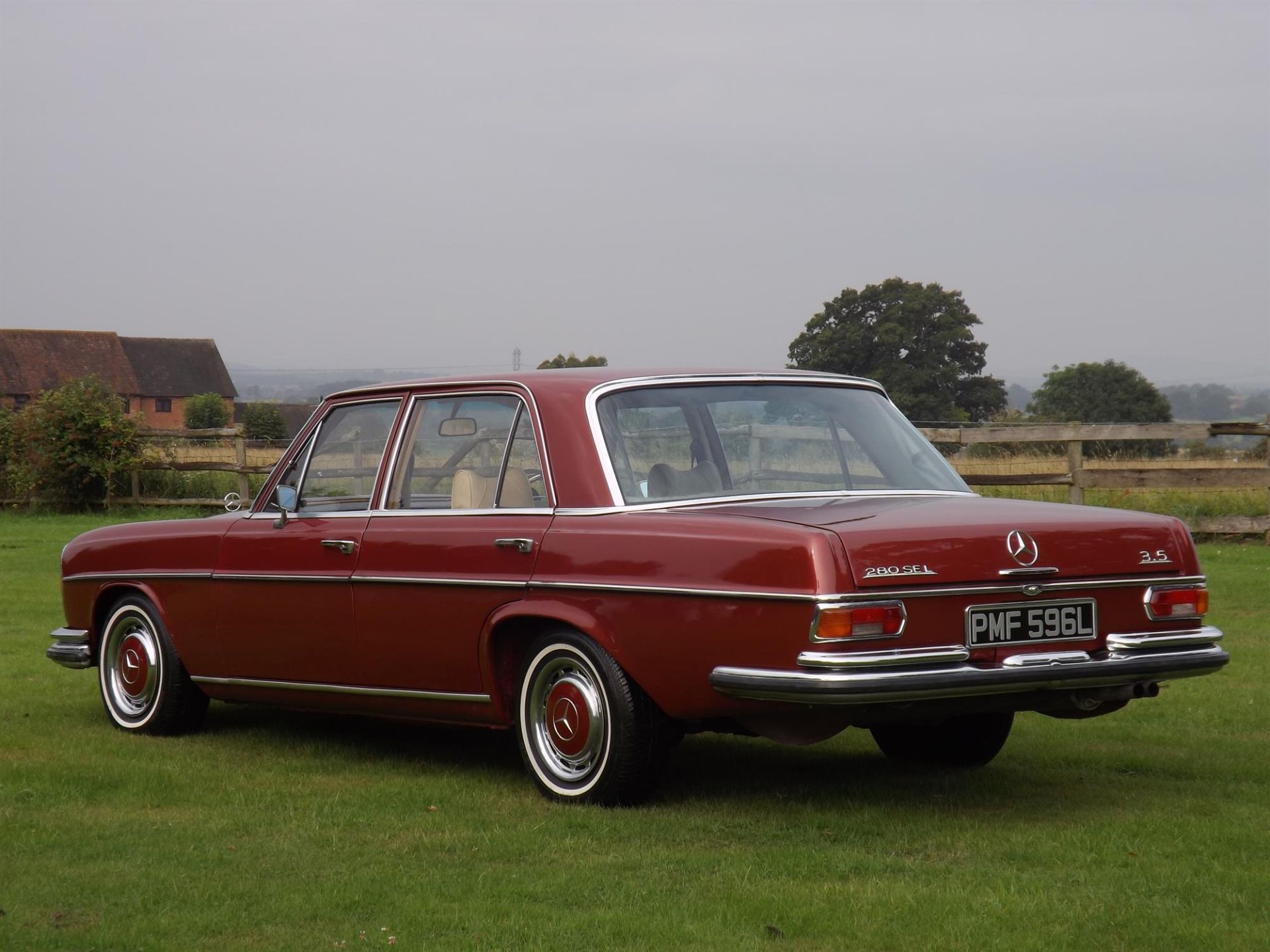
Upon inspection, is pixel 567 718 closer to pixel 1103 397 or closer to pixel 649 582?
pixel 649 582

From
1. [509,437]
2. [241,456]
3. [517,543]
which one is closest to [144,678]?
[509,437]

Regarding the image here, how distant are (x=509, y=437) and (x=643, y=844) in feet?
6.15

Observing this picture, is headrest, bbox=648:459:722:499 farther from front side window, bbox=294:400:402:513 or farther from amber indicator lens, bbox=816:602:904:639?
front side window, bbox=294:400:402:513

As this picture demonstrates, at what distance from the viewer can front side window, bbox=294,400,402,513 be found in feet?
23.9

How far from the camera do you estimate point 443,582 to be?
6594 millimetres

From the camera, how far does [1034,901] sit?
4.71 m

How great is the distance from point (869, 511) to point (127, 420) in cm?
2340

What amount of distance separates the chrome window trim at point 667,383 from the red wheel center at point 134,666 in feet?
9.59

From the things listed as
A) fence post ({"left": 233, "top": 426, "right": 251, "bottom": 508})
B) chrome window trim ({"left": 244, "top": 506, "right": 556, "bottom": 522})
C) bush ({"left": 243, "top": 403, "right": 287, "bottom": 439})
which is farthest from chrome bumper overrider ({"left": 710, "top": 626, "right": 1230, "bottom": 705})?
bush ({"left": 243, "top": 403, "right": 287, "bottom": 439})

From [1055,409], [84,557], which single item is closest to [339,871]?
[84,557]

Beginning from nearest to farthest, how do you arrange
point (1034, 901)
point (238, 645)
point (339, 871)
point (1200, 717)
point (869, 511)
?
point (1034, 901) < point (339, 871) < point (869, 511) < point (238, 645) < point (1200, 717)

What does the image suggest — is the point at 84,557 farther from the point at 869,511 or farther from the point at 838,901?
the point at 838,901

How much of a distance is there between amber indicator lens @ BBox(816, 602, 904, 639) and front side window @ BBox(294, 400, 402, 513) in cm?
253

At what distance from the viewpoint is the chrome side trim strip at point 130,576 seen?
779cm
